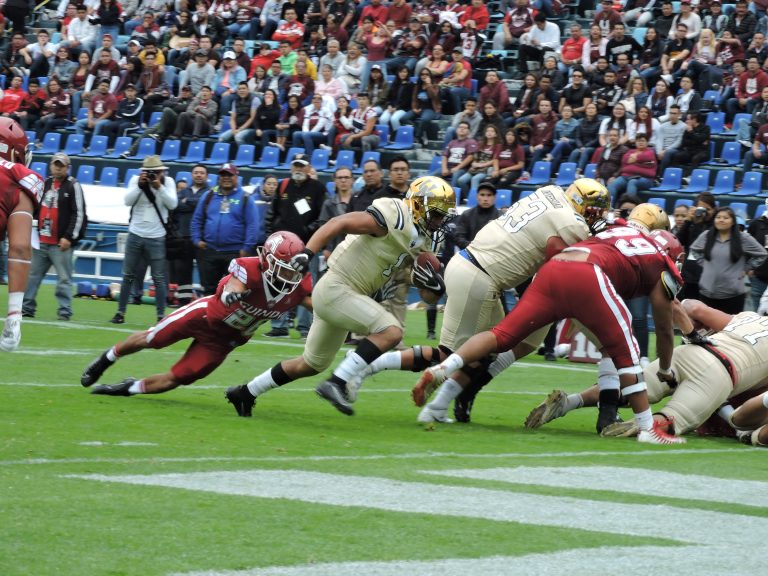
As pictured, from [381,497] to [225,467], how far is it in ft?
3.69

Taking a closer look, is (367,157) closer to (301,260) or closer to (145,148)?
(145,148)

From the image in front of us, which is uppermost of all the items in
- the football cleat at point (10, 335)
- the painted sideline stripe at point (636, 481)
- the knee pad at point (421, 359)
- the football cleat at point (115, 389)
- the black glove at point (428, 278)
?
the black glove at point (428, 278)

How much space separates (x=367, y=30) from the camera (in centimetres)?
A: 2595

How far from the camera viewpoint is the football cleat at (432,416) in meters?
9.36

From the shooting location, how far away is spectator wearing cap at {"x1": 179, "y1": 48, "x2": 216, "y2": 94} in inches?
1048

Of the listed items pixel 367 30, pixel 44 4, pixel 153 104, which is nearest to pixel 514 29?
pixel 367 30

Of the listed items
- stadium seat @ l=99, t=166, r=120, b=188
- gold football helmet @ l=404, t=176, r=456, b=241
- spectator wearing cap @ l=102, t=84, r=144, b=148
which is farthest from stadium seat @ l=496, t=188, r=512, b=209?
gold football helmet @ l=404, t=176, r=456, b=241

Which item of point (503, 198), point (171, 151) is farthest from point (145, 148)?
point (503, 198)

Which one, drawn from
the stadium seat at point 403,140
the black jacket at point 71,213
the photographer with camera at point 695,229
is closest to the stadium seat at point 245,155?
the stadium seat at point 403,140

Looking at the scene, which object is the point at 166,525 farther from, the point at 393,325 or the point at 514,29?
the point at 514,29

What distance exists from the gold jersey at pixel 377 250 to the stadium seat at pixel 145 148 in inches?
687

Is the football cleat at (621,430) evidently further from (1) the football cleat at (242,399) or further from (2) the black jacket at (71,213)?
(2) the black jacket at (71,213)

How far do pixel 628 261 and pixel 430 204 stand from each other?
1389 millimetres

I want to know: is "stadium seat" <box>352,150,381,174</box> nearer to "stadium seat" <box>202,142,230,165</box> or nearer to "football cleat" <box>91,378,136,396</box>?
"stadium seat" <box>202,142,230,165</box>
